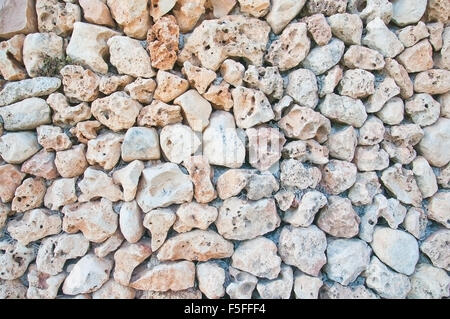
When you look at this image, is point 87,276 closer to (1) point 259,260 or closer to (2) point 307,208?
(1) point 259,260

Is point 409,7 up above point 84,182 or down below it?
above

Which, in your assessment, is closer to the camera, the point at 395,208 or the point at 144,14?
the point at 144,14

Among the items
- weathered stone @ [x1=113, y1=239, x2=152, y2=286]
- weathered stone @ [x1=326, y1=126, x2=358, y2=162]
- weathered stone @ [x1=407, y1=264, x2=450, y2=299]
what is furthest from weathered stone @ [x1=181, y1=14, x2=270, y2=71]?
weathered stone @ [x1=407, y1=264, x2=450, y2=299]

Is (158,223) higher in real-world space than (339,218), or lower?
higher

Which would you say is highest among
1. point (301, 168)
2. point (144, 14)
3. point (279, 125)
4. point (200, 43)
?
point (144, 14)

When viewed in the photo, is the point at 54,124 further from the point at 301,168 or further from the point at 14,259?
the point at 301,168

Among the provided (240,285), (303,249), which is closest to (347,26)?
(303,249)

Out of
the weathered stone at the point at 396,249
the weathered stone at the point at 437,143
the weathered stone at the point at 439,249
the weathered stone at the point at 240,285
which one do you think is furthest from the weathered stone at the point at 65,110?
the weathered stone at the point at 439,249

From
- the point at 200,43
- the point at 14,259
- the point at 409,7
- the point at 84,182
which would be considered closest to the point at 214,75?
the point at 200,43

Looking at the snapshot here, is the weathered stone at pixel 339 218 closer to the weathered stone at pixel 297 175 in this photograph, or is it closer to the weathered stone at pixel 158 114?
the weathered stone at pixel 297 175
